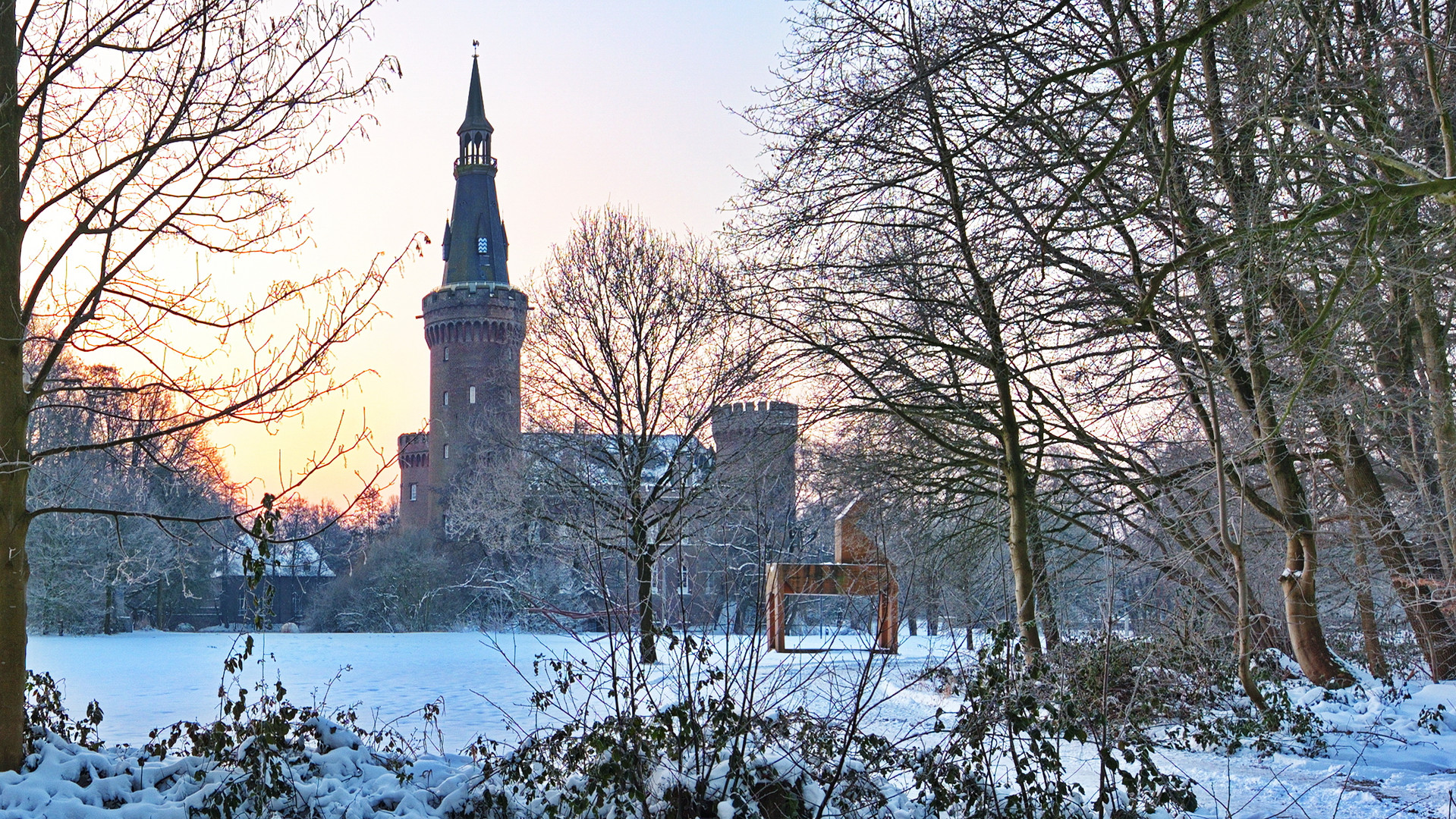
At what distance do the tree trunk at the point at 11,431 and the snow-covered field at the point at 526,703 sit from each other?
0.50m

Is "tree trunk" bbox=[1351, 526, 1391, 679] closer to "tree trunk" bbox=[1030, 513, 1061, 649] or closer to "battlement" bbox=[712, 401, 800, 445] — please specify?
"tree trunk" bbox=[1030, 513, 1061, 649]

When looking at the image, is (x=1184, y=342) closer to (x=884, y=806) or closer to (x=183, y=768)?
(x=884, y=806)

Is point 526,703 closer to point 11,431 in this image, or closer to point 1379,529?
point 11,431

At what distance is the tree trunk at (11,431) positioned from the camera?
4.98 m

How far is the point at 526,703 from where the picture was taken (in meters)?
8.27

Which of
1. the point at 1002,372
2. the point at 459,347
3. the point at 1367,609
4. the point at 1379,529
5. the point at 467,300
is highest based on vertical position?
the point at 467,300

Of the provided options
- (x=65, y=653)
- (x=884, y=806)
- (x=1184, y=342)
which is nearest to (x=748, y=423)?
(x=1184, y=342)

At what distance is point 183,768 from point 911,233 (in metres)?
6.93

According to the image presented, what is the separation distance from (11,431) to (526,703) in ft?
13.8

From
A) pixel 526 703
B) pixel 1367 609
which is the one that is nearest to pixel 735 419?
pixel 526 703

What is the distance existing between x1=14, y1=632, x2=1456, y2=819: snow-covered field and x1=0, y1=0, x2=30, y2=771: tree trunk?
1.64 feet

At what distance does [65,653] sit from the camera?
20531 millimetres

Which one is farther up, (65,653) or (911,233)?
(911,233)

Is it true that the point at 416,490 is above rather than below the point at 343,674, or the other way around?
above
